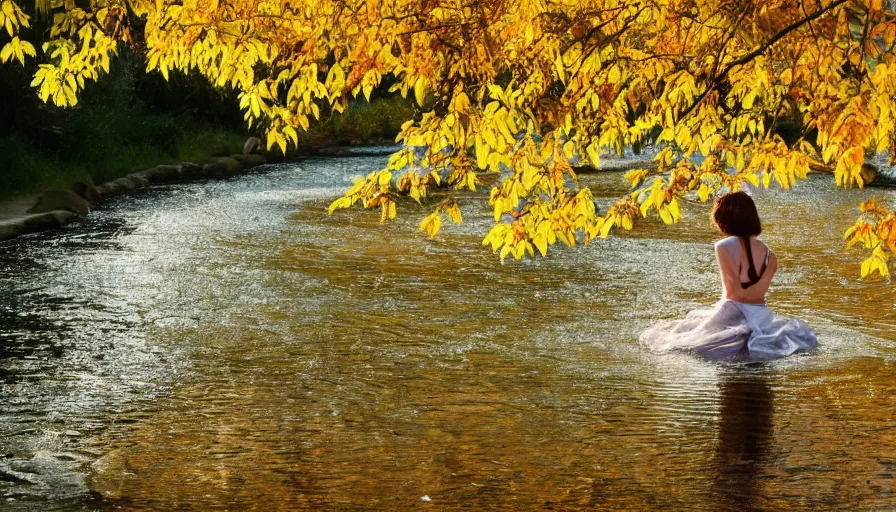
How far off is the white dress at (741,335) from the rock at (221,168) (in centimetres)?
2295

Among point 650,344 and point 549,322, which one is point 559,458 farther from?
point 549,322

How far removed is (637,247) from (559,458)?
10.4 meters

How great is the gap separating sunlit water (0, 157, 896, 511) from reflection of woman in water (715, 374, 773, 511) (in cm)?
2

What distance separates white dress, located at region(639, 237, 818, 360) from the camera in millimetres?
10078

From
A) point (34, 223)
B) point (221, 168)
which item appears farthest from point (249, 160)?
point (34, 223)

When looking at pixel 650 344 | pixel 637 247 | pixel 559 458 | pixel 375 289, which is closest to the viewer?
pixel 559 458

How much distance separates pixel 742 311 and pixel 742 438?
2557 mm

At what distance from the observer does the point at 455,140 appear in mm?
6555

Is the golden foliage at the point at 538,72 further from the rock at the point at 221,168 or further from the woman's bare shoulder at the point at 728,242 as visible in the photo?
the rock at the point at 221,168

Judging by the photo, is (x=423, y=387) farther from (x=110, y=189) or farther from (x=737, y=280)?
(x=110, y=189)

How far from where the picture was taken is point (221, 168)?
3334 cm

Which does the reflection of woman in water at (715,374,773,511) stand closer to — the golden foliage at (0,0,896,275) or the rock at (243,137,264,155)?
the golden foliage at (0,0,896,275)

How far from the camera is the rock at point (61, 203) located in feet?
70.7

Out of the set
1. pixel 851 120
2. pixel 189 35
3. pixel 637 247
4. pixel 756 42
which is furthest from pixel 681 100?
pixel 637 247
